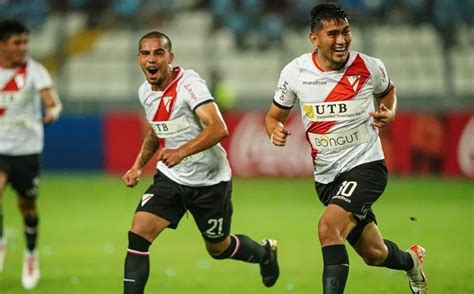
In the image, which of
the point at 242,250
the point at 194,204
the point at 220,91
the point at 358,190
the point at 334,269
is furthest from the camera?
the point at 220,91

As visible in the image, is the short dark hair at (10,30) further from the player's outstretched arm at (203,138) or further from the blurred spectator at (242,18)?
the blurred spectator at (242,18)

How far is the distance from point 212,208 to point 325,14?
2.00m

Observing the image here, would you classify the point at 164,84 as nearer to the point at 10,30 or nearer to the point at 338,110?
the point at 338,110

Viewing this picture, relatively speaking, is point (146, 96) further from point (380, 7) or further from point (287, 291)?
point (380, 7)

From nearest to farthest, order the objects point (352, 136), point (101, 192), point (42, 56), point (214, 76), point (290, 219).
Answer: point (352, 136) < point (290, 219) < point (101, 192) < point (214, 76) < point (42, 56)

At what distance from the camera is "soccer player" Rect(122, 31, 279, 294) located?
8.05 meters

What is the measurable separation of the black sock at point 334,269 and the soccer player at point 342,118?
0.32m

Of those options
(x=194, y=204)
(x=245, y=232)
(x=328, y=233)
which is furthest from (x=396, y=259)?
(x=245, y=232)

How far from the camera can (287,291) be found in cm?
979

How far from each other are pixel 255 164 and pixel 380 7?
16.6 feet

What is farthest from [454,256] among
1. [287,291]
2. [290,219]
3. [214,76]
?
[214,76]

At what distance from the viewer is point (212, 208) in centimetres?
880

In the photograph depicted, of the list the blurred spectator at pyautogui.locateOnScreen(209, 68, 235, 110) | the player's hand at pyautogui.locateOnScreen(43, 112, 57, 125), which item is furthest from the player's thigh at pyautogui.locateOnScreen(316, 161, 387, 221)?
the blurred spectator at pyautogui.locateOnScreen(209, 68, 235, 110)

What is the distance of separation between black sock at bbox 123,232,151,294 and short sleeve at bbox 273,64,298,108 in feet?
Result: 5.04
